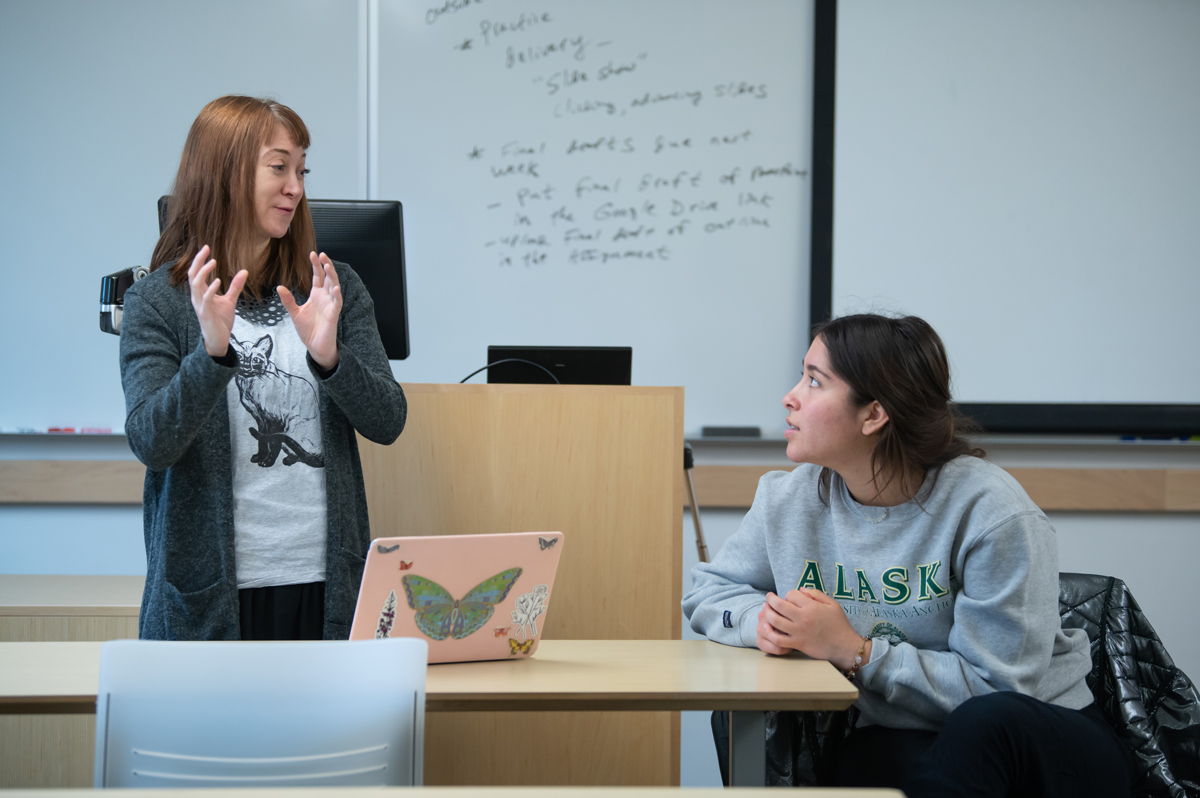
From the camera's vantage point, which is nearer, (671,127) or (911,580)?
(911,580)

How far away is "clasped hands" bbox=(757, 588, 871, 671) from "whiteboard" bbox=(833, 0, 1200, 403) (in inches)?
65.4

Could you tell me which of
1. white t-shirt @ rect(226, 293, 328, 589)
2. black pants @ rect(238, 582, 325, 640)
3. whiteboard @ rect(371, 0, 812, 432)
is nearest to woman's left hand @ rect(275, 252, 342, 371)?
white t-shirt @ rect(226, 293, 328, 589)

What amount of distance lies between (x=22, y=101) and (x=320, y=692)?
254cm

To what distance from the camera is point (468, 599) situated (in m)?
1.21

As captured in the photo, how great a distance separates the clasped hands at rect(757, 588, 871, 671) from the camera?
130 centimetres

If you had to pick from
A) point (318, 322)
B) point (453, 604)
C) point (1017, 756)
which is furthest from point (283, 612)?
point (1017, 756)

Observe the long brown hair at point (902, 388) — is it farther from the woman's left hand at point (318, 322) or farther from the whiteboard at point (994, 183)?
the whiteboard at point (994, 183)

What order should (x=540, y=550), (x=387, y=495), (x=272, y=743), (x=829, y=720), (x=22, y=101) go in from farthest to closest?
(x=22, y=101)
(x=387, y=495)
(x=829, y=720)
(x=540, y=550)
(x=272, y=743)

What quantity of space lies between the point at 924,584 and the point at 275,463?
0.99 meters

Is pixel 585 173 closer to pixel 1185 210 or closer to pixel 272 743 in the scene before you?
pixel 1185 210

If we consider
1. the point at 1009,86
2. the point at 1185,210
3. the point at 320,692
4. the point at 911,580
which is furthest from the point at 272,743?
the point at 1185,210

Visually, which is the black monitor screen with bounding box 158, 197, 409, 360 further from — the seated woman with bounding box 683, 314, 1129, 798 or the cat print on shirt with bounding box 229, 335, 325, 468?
the seated woman with bounding box 683, 314, 1129, 798

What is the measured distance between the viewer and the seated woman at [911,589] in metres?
1.19

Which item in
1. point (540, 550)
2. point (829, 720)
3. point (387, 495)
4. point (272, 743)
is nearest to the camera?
point (272, 743)
